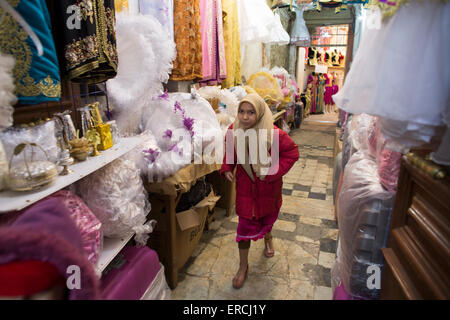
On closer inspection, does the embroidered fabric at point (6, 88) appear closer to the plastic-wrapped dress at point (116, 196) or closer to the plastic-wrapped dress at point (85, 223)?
the plastic-wrapped dress at point (85, 223)

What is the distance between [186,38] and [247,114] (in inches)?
42.2

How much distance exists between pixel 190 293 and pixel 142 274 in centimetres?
55

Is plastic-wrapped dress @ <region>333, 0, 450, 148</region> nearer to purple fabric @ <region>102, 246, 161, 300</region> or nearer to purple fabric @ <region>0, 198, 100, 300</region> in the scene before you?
purple fabric @ <region>0, 198, 100, 300</region>

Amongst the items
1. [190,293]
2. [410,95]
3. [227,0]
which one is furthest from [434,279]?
[227,0]

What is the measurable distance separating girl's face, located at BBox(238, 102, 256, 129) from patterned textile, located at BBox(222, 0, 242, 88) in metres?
1.81

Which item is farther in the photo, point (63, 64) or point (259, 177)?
point (259, 177)

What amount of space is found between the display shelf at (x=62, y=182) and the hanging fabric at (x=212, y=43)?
5.15ft

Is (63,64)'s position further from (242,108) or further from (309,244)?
(309,244)

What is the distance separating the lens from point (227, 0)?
3412 millimetres

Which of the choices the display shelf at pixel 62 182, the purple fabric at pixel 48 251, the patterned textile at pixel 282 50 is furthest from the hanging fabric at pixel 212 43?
the patterned textile at pixel 282 50

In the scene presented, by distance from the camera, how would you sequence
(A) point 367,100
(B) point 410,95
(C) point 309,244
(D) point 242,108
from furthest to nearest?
(C) point 309,244, (D) point 242,108, (A) point 367,100, (B) point 410,95

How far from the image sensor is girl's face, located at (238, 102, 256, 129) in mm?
1888

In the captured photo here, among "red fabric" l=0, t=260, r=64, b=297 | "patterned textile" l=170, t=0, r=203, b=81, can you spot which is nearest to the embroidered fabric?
"red fabric" l=0, t=260, r=64, b=297

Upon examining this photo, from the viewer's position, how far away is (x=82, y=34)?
4.18 ft
